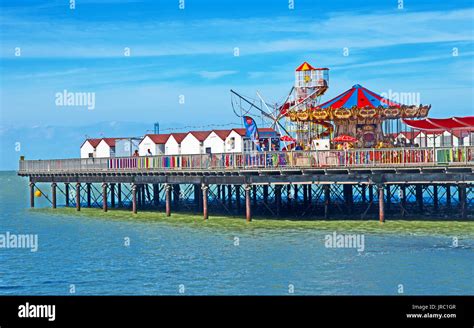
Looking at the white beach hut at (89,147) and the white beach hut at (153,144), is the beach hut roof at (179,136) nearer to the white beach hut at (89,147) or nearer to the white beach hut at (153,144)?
the white beach hut at (153,144)

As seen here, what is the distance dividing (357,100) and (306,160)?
9.57m

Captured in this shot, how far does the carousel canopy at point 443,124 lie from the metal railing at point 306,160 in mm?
→ 9253

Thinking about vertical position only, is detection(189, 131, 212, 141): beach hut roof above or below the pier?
above

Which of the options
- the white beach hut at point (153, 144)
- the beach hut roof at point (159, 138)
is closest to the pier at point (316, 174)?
the white beach hut at point (153, 144)

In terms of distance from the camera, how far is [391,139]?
59.6 m

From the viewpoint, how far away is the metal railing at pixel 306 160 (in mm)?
47562

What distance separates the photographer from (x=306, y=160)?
52.1 meters

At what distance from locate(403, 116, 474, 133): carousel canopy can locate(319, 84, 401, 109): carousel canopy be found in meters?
A: 2.35

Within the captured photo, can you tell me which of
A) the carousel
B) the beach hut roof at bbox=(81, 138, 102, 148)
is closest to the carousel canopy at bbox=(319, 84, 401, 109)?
the carousel

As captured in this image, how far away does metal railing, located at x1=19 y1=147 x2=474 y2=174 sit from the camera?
47562 mm

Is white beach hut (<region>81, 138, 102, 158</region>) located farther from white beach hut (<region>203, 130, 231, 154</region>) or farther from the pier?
white beach hut (<region>203, 130, 231, 154</region>)

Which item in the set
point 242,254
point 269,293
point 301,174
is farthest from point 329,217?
point 269,293

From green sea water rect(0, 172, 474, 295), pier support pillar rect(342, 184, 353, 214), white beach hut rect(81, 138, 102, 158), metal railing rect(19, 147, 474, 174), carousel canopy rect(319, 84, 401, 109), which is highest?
carousel canopy rect(319, 84, 401, 109)
